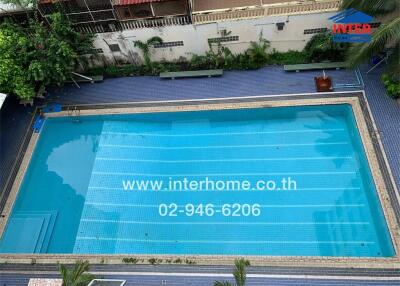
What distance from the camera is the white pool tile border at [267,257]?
13.9 m

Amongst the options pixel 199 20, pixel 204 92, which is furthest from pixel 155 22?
pixel 204 92

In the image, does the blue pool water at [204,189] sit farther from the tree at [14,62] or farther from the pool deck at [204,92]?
the tree at [14,62]

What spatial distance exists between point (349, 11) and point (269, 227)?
10350 mm

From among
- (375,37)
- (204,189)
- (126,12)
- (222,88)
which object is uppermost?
(126,12)

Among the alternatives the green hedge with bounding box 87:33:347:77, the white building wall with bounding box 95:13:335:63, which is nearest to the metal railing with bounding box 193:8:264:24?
the white building wall with bounding box 95:13:335:63

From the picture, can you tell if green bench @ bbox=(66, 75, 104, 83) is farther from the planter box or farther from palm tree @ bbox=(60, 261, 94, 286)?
palm tree @ bbox=(60, 261, 94, 286)

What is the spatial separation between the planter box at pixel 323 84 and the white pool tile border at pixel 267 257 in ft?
2.05

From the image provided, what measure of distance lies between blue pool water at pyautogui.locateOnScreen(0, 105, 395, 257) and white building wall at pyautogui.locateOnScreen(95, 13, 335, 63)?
3.76 m

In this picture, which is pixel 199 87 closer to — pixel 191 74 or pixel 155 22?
pixel 191 74

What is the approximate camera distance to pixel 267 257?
14.4m

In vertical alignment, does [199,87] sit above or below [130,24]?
below

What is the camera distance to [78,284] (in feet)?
35.9

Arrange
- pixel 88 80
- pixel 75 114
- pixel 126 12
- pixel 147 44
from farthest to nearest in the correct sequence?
pixel 88 80
pixel 75 114
pixel 147 44
pixel 126 12

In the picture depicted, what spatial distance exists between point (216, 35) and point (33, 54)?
9198 millimetres
